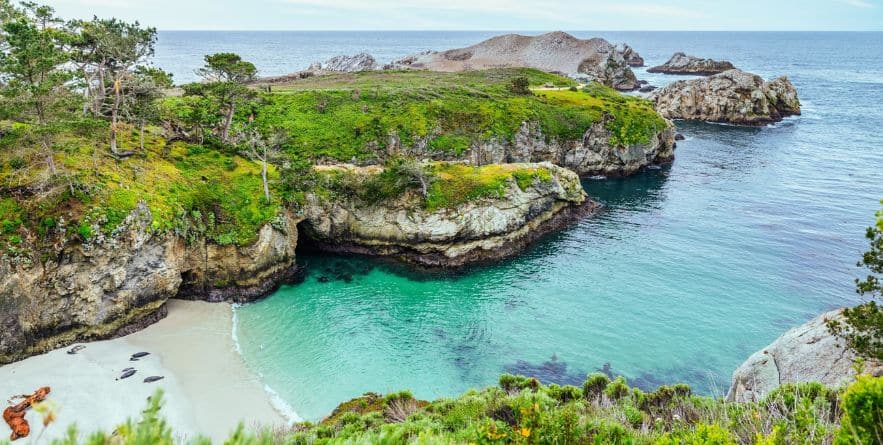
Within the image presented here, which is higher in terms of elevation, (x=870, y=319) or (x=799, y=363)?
(x=870, y=319)

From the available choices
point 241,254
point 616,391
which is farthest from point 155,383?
point 616,391

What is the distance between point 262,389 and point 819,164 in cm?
8565

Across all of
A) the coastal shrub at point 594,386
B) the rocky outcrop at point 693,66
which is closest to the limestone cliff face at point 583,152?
the coastal shrub at point 594,386

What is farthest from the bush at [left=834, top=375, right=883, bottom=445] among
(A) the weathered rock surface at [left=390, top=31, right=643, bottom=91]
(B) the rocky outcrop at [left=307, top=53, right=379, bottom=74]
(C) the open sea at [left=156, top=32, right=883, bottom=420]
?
(A) the weathered rock surface at [left=390, top=31, right=643, bottom=91]

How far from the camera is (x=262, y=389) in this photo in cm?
2886

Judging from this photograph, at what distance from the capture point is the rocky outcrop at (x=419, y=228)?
45969 millimetres

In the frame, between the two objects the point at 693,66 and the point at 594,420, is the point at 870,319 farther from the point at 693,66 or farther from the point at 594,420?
the point at 693,66

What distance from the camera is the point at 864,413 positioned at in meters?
9.37

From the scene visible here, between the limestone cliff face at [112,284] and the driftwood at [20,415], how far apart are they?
5151mm

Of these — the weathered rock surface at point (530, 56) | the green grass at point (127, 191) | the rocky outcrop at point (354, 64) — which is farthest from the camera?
the weathered rock surface at point (530, 56)

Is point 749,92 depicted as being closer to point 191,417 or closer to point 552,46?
point 552,46

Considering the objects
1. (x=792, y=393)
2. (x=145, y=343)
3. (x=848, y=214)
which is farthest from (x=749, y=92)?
(x=145, y=343)

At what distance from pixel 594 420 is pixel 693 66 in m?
198

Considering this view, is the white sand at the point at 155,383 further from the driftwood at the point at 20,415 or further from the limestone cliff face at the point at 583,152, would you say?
the limestone cliff face at the point at 583,152
